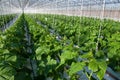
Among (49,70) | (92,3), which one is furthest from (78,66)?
(92,3)

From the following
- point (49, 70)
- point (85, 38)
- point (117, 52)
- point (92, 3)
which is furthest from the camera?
point (92, 3)

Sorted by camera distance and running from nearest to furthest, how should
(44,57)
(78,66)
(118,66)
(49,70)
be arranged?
(78,66), (49,70), (44,57), (118,66)

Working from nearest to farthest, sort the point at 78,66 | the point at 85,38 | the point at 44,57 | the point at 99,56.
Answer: the point at 78,66, the point at 99,56, the point at 44,57, the point at 85,38

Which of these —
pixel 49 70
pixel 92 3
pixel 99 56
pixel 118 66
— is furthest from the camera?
pixel 92 3

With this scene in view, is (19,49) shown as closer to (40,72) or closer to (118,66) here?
(40,72)

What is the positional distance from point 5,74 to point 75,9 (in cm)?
2843

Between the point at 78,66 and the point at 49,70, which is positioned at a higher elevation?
the point at 78,66

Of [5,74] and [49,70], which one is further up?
[5,74]

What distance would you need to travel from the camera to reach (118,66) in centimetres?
515

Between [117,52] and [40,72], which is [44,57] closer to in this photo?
[40,72]

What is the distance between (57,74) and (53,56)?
1.80 feet

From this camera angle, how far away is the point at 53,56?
4016 millimetres

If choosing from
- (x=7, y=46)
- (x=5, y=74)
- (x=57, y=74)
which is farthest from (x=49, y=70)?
(x=7, y=46)

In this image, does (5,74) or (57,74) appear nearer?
(5,74)
